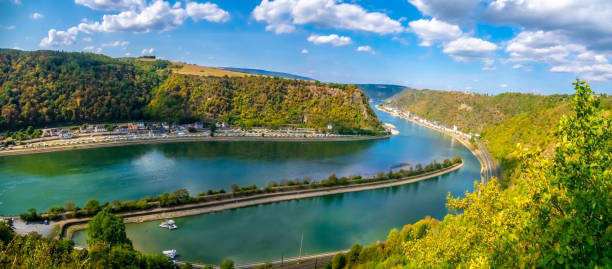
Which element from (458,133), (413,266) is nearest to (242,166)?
(413,266)

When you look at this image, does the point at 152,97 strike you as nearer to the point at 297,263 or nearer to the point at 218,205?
the point at 218,205

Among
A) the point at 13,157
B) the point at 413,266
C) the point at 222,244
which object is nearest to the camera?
the point at 413,266

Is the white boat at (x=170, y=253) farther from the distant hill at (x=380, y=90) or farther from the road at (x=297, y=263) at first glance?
the distant hill at (x=380, y=90)

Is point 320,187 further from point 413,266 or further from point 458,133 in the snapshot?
point 458,133

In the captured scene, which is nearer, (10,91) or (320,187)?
(320,187)

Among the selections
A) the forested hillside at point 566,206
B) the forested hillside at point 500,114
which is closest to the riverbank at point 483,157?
the forested hillside at point 500,114

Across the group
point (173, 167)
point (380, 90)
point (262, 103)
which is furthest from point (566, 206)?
point (380, 90)
